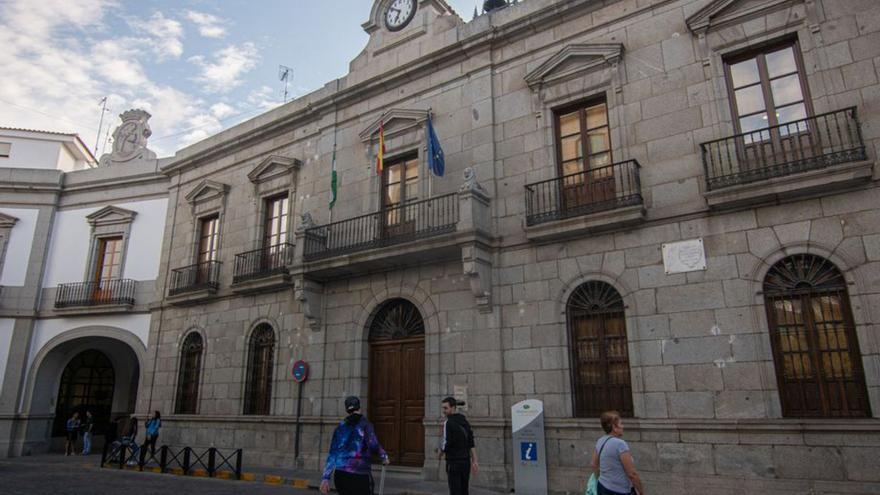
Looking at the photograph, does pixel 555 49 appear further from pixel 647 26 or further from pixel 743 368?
pixel 743 368

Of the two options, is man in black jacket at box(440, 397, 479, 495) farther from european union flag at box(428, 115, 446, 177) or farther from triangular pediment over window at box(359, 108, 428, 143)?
triangular pediment over window at box(359, 108, 428, 143)

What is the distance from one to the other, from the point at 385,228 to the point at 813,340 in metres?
7.92

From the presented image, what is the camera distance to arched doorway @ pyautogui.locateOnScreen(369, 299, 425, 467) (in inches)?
446

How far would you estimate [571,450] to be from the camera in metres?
9.34

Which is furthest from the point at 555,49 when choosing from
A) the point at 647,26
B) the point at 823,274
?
the point at 823,274

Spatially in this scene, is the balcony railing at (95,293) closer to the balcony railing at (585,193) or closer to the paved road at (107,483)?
the paved road at (107,483)

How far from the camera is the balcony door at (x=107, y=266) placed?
1791 centimetres

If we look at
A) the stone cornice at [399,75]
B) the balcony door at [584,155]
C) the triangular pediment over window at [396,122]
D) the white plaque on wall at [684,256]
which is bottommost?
the white plaque on wall at [684,256]

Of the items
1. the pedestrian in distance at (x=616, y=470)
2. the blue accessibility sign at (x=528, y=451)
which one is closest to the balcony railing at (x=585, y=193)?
the blue accessibility sign at (x=528, y=451)

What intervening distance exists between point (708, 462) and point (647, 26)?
23.5 ft

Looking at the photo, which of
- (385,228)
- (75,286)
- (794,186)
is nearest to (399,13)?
(385,228)

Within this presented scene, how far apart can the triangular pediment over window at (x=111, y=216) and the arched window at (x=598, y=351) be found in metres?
14.8

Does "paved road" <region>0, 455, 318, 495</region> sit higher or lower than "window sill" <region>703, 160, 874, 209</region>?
lower

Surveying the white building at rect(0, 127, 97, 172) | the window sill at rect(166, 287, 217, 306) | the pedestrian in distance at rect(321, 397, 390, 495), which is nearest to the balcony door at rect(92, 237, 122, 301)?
the window sill at rect(166, 287, 217, 306)
